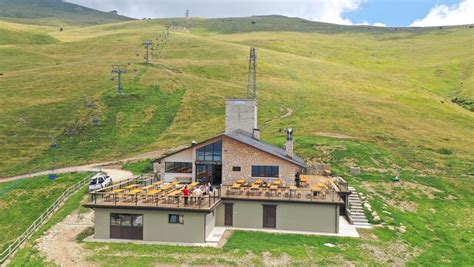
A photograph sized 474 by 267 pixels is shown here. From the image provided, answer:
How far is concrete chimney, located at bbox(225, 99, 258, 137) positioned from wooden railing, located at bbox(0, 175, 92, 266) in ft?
51.5

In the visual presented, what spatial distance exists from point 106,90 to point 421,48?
15074 centimetres

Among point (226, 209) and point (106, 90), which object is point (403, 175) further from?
point (106, 90)

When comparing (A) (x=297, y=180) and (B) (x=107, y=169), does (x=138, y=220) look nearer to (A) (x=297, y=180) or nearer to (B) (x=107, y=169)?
(A) (x=297, y=180)

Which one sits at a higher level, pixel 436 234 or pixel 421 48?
pixel 421 48

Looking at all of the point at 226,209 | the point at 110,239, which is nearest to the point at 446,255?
the point at 226,209

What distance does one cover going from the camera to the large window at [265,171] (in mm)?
40531

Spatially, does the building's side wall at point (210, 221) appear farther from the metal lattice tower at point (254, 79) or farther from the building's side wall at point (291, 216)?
the metal lattice tower at point (254, 79)

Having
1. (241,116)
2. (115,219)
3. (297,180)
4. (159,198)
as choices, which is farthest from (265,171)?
(115,219)

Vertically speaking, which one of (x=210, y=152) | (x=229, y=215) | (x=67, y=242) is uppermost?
(x=210, y=152)

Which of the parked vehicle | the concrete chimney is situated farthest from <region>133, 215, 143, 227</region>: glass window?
the concrete chimney

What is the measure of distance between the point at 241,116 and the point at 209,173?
10.2m

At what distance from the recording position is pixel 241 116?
4966 centimetres

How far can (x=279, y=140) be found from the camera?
6109 centimetres

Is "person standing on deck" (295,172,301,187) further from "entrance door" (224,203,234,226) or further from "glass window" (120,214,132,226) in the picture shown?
"glass window" (120,214,132,226)
